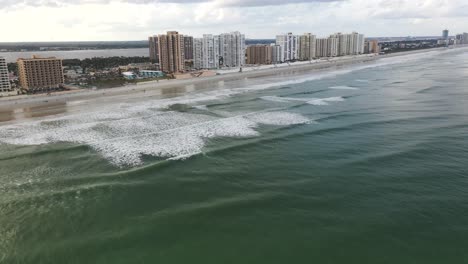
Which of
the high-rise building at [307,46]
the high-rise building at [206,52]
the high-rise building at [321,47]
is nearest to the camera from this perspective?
the high-rise building at [206,52]

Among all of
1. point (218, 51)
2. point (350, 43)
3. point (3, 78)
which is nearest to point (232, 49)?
point (218, 51)

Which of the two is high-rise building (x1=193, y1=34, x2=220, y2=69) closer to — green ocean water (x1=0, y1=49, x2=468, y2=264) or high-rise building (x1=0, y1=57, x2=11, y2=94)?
high-rise building (x1=0, y1=57, x2=11, y2=94)

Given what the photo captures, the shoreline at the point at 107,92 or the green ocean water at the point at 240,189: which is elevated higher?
the shoreline at the point at 107,92

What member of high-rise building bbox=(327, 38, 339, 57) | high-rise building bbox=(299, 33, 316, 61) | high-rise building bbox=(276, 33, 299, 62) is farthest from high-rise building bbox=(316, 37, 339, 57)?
high-rise building bbox=(276, 33, 299, 62)

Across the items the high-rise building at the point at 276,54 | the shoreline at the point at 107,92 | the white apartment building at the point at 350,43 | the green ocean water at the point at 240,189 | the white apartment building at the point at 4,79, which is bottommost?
the green ocean water at the point at 240,189

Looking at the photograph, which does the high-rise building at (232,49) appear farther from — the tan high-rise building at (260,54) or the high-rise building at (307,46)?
the high-rise building at (307,46)

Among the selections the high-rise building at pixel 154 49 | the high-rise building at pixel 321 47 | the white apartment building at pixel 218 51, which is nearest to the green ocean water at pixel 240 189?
the white apartment building at pixel 218 51

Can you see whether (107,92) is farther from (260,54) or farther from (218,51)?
(260,54)
